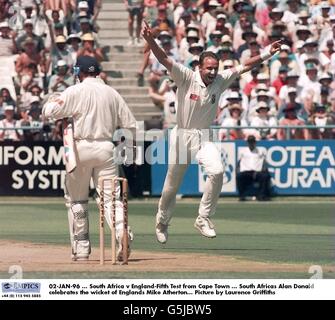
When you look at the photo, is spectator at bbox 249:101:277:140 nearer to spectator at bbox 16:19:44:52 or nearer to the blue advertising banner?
the blue advertising banner

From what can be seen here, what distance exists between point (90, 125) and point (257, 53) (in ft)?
42.7

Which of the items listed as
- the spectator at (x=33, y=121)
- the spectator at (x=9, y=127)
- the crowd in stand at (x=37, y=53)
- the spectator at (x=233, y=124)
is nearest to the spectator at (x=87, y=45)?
the crowd in stand at (x=37, y=53)

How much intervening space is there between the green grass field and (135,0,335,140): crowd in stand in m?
1.67

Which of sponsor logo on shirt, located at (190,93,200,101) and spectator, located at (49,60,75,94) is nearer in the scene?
sponsor logo on shirt, located at (190,93,200,101)

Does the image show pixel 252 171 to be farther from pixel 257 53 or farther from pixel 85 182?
pixel 85 182

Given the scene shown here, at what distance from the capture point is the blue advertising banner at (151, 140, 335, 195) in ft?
81.4

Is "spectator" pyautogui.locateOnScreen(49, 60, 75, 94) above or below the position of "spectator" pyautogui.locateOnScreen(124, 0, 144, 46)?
below

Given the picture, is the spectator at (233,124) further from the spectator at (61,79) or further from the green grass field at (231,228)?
the spectator at (61,79)

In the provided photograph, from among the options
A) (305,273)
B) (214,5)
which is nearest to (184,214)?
(214,5)

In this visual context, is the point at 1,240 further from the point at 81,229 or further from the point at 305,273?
the point at 305,273

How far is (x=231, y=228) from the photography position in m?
19.2

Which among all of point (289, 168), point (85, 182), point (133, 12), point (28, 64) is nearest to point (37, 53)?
point (28, 64)

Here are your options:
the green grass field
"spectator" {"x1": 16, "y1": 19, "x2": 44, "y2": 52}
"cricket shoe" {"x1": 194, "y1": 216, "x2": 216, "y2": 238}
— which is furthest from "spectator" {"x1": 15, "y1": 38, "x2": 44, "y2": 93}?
"cricket shoe" {"x1": 194, "y1": 216, "x2": 216, "y2": 238}

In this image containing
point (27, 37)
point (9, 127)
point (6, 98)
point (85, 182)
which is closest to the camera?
point (85, 182)
